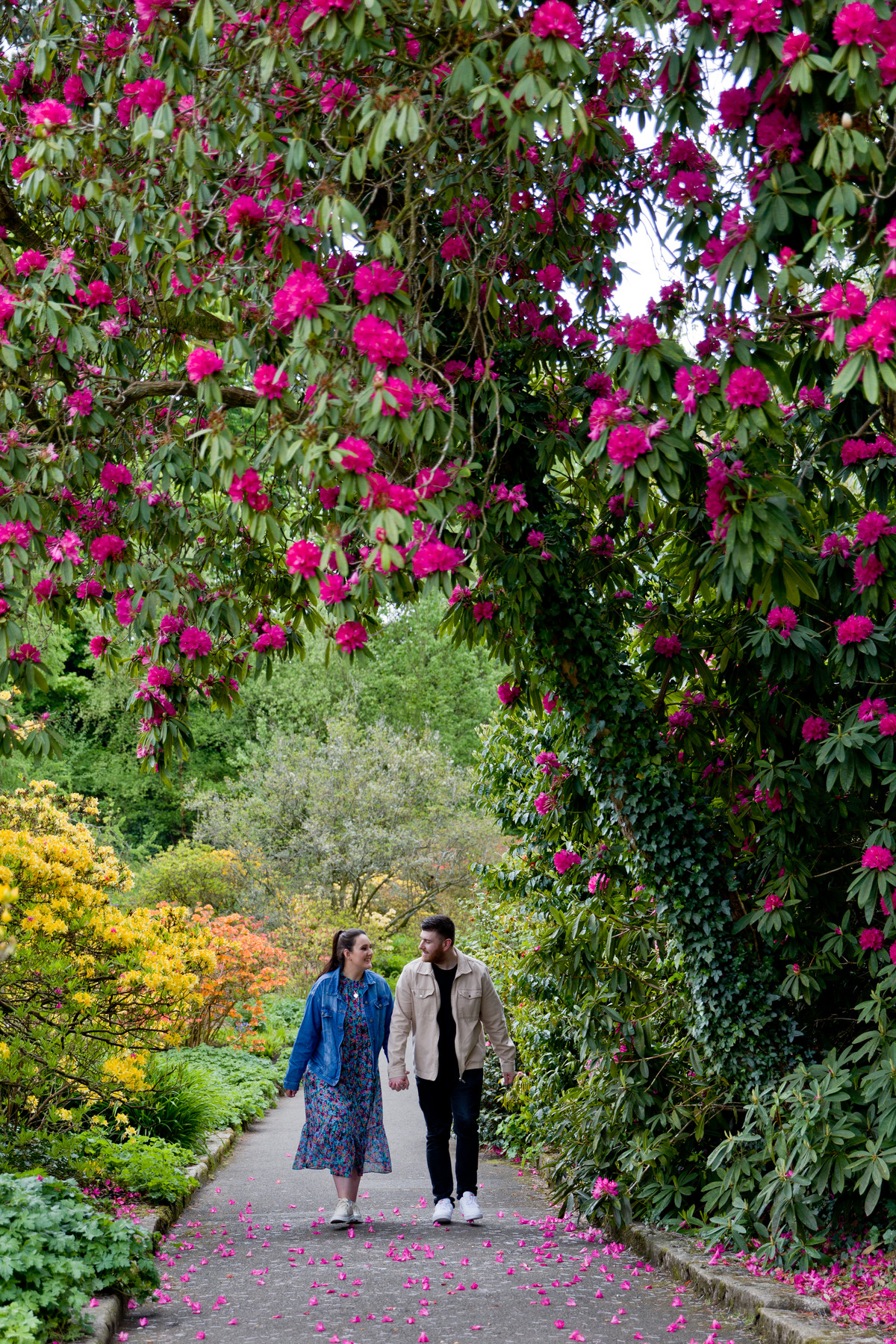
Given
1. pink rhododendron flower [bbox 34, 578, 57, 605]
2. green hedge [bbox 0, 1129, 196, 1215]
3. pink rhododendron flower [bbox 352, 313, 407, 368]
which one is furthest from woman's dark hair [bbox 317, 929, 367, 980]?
pink rhododendron flower [bbox 352, 313, 407, 368]

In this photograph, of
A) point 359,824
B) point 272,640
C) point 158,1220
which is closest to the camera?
point 272,640

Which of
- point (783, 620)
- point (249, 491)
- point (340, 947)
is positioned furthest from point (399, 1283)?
point (249, 491)

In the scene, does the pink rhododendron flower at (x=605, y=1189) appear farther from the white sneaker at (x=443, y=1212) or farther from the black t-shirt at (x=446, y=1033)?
the black t-shirt at (x=446, y=1033)

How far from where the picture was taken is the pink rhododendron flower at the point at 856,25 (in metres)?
3.20

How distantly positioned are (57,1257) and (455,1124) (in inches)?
118

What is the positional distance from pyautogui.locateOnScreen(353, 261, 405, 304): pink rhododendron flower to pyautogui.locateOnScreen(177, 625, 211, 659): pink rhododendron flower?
6.31ft

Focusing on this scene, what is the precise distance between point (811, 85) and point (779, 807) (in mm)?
3024

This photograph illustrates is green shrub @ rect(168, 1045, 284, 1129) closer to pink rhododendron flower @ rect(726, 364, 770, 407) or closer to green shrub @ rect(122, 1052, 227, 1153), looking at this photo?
green shrub @ rect(122, 1052, 227, 1153)

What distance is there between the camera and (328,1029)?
697cm

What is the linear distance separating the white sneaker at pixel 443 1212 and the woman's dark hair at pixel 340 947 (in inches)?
55.1

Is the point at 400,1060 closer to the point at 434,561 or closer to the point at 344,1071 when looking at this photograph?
the point at 344,1071

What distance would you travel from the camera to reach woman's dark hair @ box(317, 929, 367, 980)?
7.09 metres

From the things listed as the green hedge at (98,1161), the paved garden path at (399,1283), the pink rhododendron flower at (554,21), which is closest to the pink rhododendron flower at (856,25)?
the pink rhododendron flower at (554,21)

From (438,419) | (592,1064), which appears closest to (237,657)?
(438,419)
